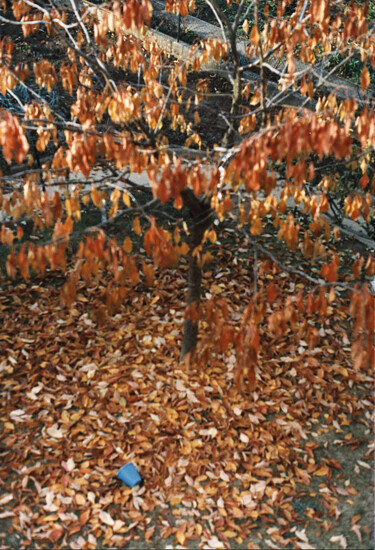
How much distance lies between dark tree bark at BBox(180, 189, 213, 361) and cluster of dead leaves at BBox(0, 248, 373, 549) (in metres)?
0.32

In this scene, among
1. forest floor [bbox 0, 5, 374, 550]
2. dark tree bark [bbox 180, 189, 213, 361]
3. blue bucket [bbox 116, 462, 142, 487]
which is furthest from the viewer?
dark tree bark [bbox 180, 189, 213, 361]

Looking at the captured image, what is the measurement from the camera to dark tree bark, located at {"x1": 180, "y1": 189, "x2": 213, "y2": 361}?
4.17 metres

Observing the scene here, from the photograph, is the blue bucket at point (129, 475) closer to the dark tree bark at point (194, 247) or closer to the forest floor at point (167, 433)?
the forest floor at point (167, 433)

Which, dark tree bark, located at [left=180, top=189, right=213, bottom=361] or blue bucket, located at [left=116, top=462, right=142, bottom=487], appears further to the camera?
dark tree bark, located at [left=180, top=189, right=213, bottom=361]

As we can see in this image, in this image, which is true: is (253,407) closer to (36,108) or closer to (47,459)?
(47,459)

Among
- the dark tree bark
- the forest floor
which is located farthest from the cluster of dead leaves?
the dark tree bark

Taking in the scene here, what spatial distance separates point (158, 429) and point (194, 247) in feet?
4.84

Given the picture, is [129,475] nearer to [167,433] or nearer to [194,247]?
[167,433]

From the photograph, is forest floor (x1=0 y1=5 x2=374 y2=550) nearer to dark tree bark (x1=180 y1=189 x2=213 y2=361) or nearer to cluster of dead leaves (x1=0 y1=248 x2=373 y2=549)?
cluster of dead leaves (x1=0 y1=248 x2=373 y2=549)

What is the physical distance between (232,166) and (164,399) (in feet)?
7.09

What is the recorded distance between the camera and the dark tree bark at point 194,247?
417cm

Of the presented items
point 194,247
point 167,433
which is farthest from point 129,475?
point 194,247

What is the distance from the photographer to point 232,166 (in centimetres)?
343

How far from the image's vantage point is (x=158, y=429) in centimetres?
445
